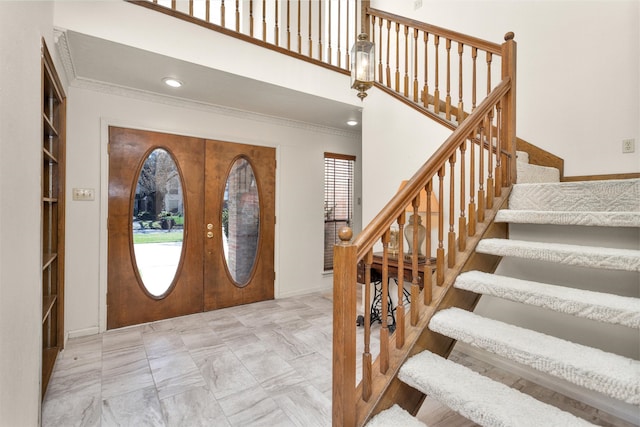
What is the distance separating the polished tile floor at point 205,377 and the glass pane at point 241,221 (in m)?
0.73

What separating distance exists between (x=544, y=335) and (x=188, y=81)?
Result: 3180mm

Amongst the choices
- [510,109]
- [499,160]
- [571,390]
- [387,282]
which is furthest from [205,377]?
[510,109]

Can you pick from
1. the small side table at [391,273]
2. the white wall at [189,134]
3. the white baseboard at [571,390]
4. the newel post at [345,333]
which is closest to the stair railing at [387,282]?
the newel post at [345,333]

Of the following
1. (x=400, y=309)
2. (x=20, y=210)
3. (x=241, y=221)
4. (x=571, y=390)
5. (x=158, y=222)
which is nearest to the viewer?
(x=20, y=210)

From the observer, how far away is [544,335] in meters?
1.42

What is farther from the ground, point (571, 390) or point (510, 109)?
point (510, 109)

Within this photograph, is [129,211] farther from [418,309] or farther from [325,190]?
[418,309]

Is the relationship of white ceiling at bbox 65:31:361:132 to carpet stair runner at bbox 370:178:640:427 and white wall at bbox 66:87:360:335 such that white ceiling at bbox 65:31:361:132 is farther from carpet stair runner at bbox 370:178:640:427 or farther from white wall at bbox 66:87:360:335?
carpet stair runner at bbox 370:178:640:427

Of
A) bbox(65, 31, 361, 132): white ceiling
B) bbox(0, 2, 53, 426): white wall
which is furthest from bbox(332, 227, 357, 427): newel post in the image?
→ bbox(65, 31, 361, 132): white ceiling

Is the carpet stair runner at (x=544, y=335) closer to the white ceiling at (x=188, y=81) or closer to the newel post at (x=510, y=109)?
the newel post at (x=510, y=109)

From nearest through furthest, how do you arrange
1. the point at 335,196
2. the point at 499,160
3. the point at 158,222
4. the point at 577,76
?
the point at 499,160
the point at 577,76
the point at 158,222
the point at 335,196

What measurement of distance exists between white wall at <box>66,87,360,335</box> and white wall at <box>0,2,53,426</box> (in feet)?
4.82

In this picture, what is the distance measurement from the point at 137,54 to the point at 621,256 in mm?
3177

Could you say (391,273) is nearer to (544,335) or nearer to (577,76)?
(544,335)
